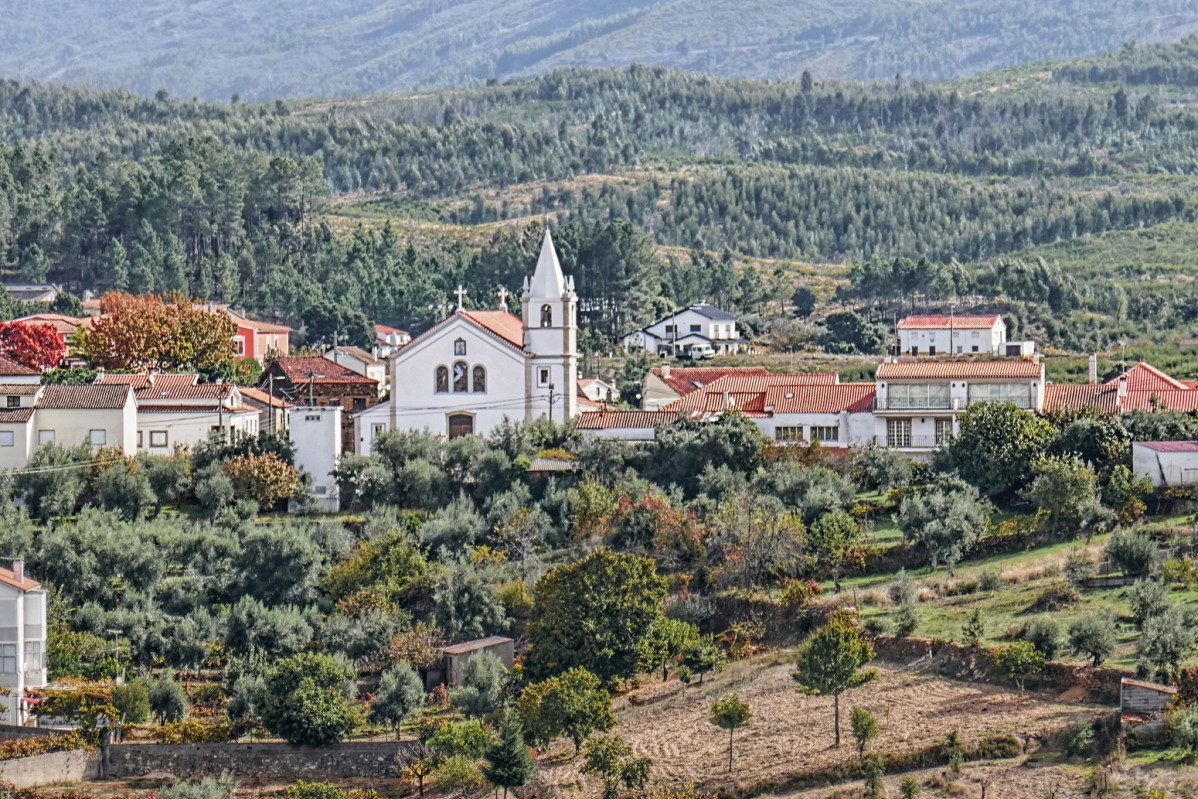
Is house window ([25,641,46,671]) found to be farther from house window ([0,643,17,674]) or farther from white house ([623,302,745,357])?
white house ([623,302,745,357])

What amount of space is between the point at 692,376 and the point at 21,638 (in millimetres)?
37955

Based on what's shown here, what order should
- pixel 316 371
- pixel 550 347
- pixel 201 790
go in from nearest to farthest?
pixel 201 790
pixel 550 347
pixel 316 371

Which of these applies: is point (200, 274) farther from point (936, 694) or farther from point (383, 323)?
point (936, 694)

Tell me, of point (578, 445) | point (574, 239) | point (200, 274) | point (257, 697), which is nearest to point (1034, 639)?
point (257, 697)

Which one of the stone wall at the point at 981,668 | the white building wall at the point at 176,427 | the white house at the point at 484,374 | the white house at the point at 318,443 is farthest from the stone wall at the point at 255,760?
the white house at the point at 484,374

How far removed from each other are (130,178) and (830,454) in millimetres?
69778

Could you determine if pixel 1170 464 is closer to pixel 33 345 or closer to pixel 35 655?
pixel 35 655

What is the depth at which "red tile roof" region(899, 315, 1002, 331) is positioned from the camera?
10969 cm

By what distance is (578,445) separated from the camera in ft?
235

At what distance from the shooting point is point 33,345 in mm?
85438

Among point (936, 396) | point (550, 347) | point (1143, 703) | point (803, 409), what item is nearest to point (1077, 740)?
point (1143, 703)

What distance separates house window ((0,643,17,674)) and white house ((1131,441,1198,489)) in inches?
1185

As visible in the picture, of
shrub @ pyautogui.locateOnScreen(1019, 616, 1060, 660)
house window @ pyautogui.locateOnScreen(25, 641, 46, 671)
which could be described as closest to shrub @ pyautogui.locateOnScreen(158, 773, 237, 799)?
house window @ pyautogui.locateOnScreen(25, 641, 46, 671)

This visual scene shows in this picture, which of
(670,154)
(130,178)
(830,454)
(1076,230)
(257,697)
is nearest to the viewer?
(257,697)
